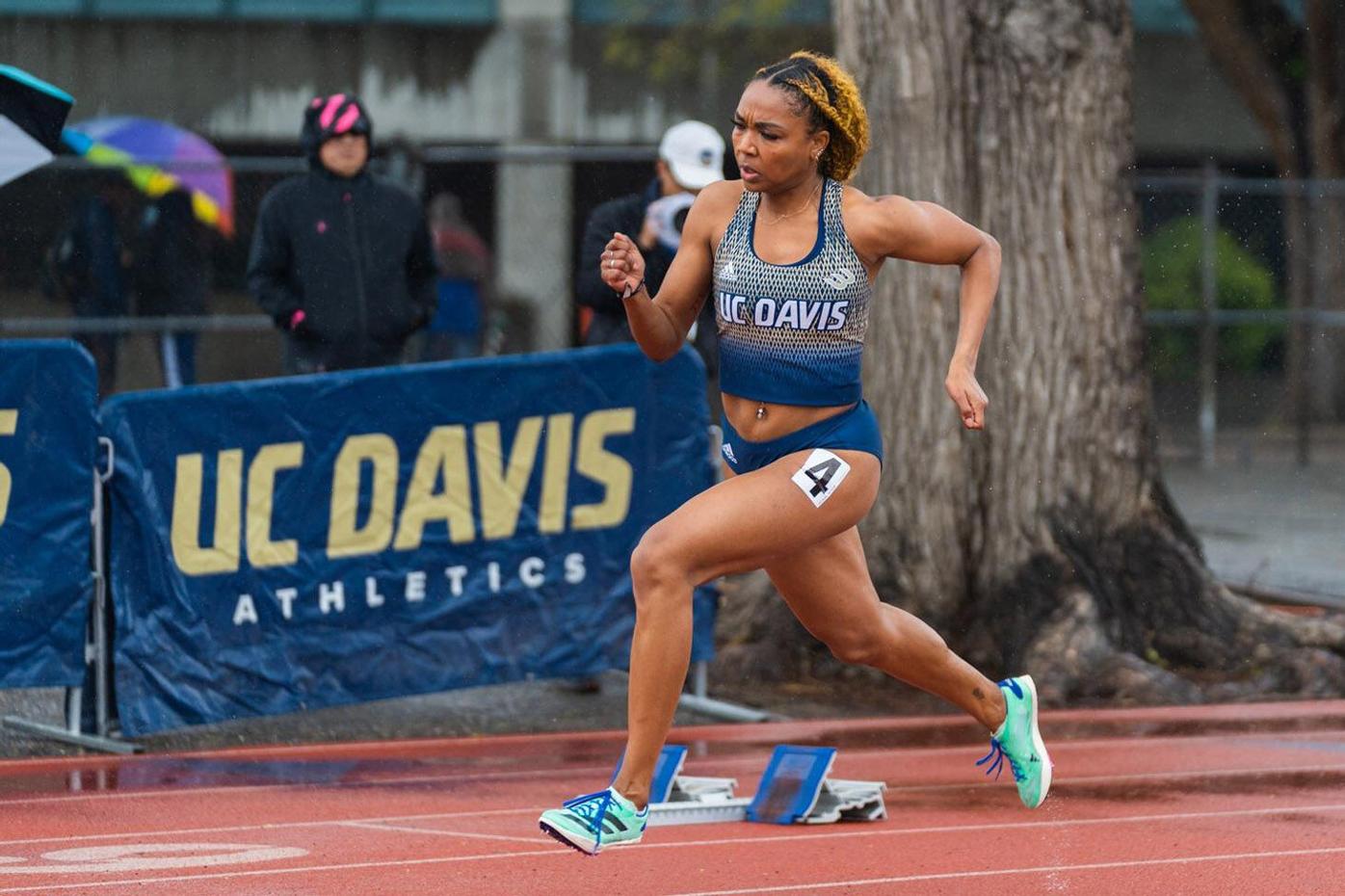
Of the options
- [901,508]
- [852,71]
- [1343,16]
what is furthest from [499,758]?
[1343,16]

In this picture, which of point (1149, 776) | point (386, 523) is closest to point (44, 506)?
point (386, 523)

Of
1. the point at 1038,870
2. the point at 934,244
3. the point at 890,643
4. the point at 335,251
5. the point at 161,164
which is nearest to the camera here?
the point at 934,244

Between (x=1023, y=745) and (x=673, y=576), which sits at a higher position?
(x=673, y=576)

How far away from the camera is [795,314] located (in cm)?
623

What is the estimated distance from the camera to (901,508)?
35.2 feet

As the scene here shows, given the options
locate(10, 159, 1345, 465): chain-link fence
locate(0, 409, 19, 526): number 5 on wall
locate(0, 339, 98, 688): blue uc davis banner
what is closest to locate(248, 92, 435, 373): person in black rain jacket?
locate(0, 339, 98, 688): blue uc davis banner

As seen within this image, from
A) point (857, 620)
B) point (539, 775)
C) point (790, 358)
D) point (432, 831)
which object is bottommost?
point (539, 775)

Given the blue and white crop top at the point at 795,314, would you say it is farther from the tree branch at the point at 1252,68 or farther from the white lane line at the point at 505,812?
the tree branch at the point at 1252,68

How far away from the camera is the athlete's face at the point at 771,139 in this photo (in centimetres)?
620

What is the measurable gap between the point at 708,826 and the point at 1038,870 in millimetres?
1172

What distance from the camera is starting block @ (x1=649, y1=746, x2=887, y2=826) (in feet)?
23.9

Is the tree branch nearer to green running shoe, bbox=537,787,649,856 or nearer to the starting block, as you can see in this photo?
the starting block

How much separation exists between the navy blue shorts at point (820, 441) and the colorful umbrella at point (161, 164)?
9.67m

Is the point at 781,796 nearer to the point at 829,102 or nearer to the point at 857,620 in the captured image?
the point at 857,620
